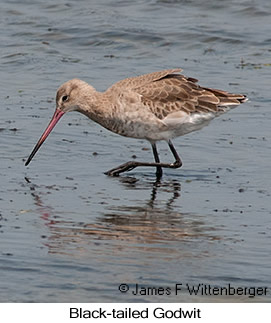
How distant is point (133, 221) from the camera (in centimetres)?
932

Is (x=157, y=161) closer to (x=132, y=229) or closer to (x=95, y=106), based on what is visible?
(x=95, y=106)

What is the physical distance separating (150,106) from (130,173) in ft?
2.61

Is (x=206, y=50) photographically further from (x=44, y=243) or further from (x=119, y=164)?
(x=44, y=243)

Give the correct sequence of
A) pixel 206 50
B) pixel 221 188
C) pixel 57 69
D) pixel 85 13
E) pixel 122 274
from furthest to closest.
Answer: pixel 85 13 < pixel 206 50 < pixel 57 69 < pixel 221 188 < pixel 122 274

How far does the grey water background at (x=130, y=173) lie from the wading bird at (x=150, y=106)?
43cm

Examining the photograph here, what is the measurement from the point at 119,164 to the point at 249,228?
8.90ft

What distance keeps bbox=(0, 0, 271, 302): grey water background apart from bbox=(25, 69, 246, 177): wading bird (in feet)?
1.43

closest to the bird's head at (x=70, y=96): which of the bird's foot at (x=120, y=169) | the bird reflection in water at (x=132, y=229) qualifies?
the bird's foot at (x=120, y=169)

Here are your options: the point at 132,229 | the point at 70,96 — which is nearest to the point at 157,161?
the point at 70,96

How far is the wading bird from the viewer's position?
1109 cm

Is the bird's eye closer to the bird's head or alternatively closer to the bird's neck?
the bird's head

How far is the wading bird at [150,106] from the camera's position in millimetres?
11086

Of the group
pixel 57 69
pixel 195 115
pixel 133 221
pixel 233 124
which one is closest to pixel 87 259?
pixel 133 221

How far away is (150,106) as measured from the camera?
36.6 ft
